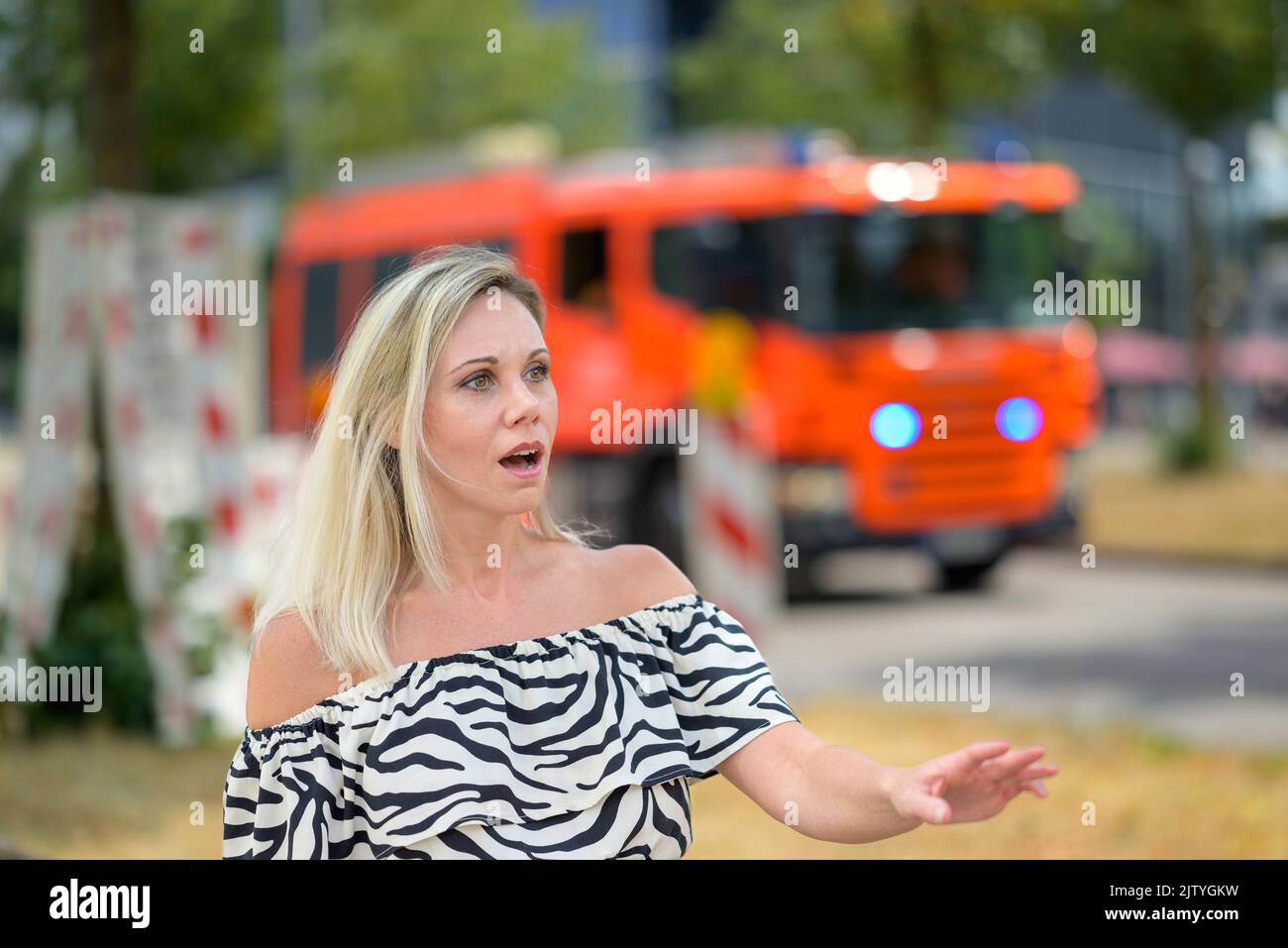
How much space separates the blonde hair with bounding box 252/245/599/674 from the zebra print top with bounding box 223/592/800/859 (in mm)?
87

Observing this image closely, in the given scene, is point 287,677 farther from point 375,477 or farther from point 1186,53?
point 1186,53

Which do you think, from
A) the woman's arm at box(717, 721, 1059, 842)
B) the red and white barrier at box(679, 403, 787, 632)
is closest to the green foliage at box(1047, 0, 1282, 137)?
the red and white barrier at box(679, 403, 787, 632)

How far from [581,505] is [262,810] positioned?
37.6ft

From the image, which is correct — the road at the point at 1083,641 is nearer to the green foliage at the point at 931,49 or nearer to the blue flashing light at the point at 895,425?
the blue flashing light at the point at 895,425

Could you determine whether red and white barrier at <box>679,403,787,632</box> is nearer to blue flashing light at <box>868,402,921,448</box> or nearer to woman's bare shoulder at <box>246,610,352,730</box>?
blue flashing light at <box>868,402,921,448</box>

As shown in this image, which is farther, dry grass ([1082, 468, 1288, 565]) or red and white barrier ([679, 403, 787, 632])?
dry grass ([1082, 468, 1288, 565])

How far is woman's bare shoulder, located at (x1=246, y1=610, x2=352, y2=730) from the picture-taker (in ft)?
7.49

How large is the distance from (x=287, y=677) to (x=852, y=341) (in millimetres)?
10840

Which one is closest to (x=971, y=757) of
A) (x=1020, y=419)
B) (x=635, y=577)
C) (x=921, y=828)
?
(x=635, y=577)

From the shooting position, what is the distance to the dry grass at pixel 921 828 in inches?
222

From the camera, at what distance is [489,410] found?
2.35 m
